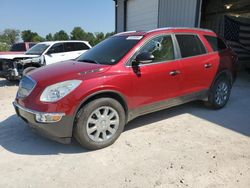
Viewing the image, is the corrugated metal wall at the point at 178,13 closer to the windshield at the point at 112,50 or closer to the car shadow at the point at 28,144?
the windshield at the point at 112,50

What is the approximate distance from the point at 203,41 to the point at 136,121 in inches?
84.0

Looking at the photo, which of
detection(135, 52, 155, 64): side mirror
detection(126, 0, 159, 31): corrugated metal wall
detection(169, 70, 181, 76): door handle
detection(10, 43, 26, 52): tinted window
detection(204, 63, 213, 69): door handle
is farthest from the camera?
detection(10, 43, 26, 52): tinted window

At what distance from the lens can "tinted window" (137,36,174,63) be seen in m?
4.17

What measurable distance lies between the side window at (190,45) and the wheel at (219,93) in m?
0.85

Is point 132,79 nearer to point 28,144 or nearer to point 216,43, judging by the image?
point 28,144

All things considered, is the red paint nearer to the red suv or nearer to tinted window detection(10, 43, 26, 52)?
the red suv

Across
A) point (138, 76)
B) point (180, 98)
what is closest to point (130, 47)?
point (138, 76)

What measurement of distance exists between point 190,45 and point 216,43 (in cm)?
93

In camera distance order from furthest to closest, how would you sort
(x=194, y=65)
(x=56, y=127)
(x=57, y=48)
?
(x=57, y=48) < (x=194, y=65) < (x=56, y=127)

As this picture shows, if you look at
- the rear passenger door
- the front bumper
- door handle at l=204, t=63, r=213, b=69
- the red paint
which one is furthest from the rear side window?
the front bumper

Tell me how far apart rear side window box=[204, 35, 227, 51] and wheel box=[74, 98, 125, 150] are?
2667 millimetres

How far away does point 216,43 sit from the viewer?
5.32 m

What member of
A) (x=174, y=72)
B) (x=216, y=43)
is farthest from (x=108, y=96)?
(x=216, y=43)

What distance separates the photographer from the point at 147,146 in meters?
3.71
